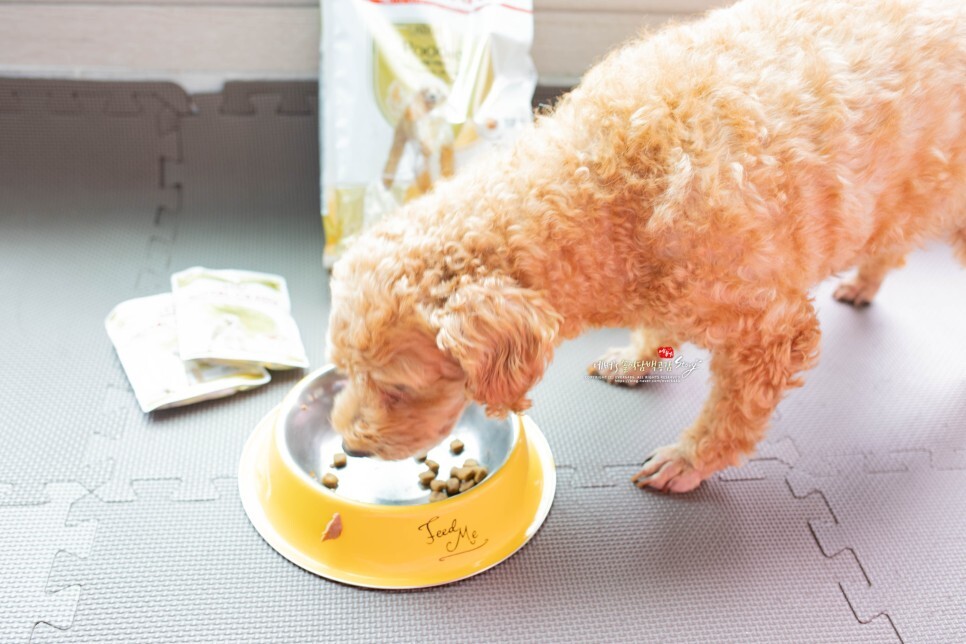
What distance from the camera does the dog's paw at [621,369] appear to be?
1.90 metres

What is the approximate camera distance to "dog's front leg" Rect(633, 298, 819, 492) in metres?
1.42

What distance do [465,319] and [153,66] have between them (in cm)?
173

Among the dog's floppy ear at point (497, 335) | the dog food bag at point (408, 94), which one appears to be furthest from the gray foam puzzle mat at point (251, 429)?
the dog's floppy ear at point (497, 335)

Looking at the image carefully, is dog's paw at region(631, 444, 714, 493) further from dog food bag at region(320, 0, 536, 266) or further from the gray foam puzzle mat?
dog food bag at region(320, 0, 536, 266)

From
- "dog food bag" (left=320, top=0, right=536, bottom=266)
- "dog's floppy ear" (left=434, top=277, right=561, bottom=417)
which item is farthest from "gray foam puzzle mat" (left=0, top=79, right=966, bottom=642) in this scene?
"dog's floppy ear" (left=434, top=277, right=561, bottom=417)

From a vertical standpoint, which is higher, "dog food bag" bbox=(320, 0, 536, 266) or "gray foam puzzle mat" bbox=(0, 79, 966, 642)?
"dog food bag" bbox=(320, 0, 536, 266)

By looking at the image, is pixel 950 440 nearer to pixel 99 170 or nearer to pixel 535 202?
pixel 535 202

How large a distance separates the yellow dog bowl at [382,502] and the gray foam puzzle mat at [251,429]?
0.12ft

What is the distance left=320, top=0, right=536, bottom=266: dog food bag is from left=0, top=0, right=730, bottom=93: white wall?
0.88 feet

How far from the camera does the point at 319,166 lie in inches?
97.9

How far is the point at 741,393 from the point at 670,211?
1.47 feet

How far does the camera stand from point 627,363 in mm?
1910

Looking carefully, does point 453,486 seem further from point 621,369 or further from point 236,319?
point 236,319

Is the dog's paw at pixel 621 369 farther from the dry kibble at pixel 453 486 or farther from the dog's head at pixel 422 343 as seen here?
the dog's head at pixel 422 343
